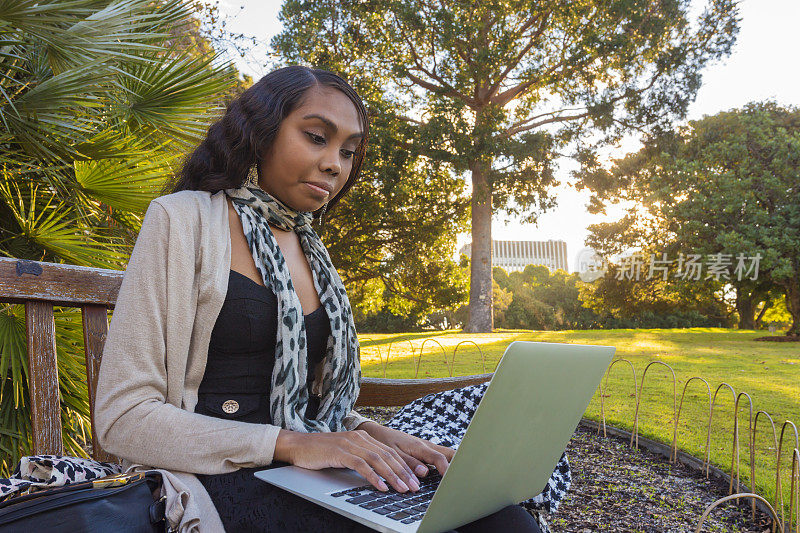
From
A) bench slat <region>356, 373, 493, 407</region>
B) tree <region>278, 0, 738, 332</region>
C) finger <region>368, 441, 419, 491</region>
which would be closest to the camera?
finger <region>368, 441, 419, 491</region>

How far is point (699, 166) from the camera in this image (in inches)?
530

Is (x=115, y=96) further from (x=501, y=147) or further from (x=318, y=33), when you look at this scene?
(x=318, y=33)

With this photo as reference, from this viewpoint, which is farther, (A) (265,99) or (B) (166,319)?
(A) (265,99)

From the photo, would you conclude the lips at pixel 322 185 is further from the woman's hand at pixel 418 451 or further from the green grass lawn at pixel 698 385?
the green grass lawn at pixel 698 385

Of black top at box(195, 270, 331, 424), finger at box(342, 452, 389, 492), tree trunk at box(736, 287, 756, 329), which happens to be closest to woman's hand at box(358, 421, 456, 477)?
finger at box(342, 452, 389, 492)

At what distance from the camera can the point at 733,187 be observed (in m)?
13.1

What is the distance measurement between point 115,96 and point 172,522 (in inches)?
117

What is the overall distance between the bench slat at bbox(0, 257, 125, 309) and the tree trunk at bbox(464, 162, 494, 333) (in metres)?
11.4

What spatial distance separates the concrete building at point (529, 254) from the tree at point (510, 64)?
8.06 meters

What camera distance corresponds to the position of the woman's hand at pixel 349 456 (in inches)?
39.6

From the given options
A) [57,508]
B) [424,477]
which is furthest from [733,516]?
[57,508]

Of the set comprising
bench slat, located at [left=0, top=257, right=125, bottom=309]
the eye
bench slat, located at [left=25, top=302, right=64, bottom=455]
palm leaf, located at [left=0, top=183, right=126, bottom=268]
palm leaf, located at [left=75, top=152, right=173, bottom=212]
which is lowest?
bench slat, located at [left=25, top=302, right=64, bottom=455]

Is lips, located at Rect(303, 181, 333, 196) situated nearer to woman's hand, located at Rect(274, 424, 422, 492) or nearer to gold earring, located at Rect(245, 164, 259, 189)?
gold earring, located at Rect(245, 164, 259, 189)

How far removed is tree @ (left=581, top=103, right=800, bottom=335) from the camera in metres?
12.5
